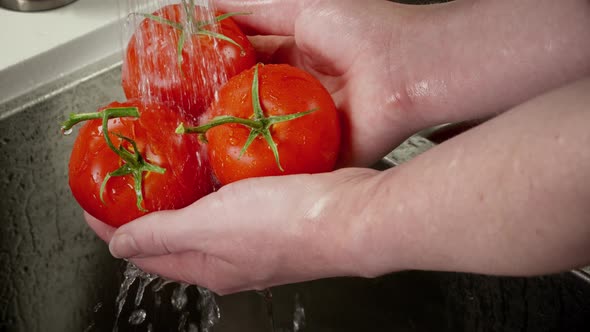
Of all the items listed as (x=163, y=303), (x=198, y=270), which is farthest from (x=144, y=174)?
(x=163, y=303)

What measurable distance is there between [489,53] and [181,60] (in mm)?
343

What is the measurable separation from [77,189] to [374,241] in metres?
0.31

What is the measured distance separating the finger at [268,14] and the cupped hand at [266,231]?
300 mm

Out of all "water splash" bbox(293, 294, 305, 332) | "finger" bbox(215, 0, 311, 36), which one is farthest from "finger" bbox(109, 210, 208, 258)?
"finger" bbox(215, 0, 311, 36)

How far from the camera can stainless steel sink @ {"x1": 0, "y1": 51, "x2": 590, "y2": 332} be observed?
0.77 m

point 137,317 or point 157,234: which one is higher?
point 157,234

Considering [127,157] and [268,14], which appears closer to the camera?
[127,157]

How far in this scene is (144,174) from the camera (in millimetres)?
618

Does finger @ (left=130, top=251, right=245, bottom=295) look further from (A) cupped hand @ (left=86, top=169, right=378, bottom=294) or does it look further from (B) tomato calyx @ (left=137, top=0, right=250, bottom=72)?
(B) tomato calyx @ (left=137, top=0, right=250, bottom=72)

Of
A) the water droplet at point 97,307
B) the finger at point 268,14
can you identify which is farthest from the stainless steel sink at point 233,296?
the finger at point 268,14

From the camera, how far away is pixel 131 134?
2.06 ft

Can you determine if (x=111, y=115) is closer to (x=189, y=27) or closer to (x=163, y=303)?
(x=189, y=27)

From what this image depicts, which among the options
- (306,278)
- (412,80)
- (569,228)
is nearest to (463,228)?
(569,228)

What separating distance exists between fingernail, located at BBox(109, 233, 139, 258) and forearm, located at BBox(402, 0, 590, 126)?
0.36m
